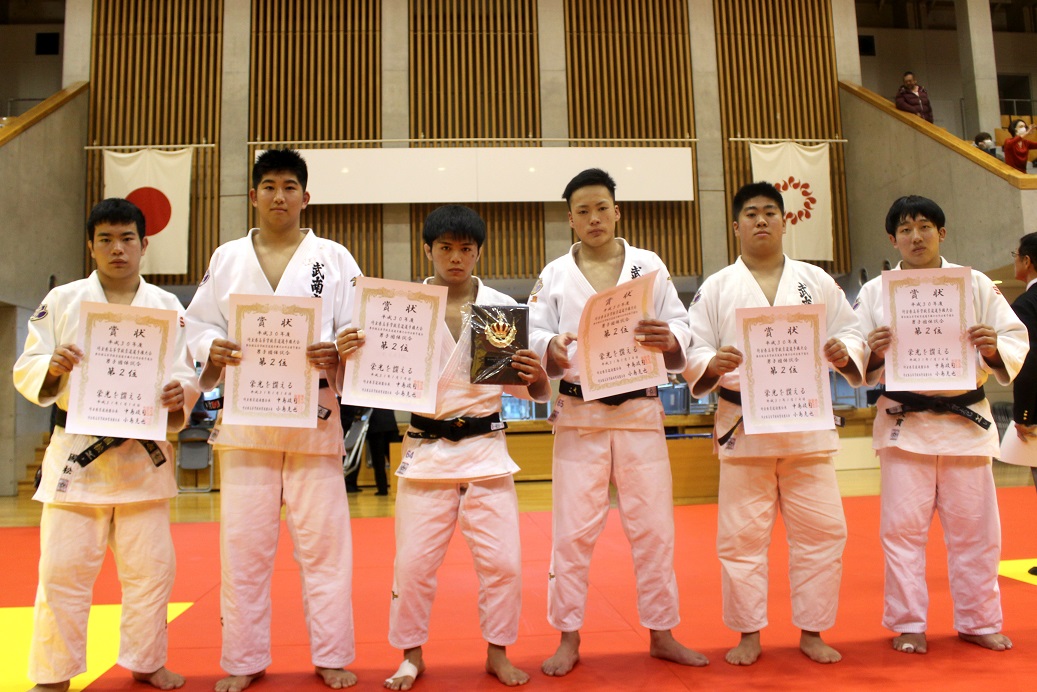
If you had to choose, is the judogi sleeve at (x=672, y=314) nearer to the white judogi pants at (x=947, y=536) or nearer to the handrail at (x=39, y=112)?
the white judogi pants at (x=947, y=536)

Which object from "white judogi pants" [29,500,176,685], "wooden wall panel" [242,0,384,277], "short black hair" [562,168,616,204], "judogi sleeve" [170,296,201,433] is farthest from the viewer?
"wooden wall panel" [242,0,384,277]

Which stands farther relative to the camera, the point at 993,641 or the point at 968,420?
the point at 968,420

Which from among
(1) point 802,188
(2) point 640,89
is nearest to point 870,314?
(1) point 802,188

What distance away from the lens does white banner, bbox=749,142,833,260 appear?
11562mm

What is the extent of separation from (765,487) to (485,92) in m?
9.85

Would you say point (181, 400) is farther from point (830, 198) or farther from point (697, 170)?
point (830, 198)

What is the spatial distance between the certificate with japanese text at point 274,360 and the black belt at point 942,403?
2222mm

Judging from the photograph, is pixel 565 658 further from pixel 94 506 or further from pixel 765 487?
pixel 94 506

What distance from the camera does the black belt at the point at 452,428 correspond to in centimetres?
275

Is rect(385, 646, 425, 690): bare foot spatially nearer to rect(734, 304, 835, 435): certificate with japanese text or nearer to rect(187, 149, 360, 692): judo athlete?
rect(187, 149, 360, 692): judo athlete

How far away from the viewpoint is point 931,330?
294 cm

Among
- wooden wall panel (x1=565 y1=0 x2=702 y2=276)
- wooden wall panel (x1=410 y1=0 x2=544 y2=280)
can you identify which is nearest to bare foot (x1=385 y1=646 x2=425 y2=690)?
wooden wall panel (x1=410 y1=0 x2=544 y2=280)

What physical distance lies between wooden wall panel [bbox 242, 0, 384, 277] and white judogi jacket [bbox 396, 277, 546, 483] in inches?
350

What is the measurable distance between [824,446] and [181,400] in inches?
90.5
